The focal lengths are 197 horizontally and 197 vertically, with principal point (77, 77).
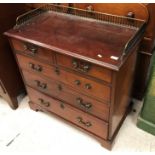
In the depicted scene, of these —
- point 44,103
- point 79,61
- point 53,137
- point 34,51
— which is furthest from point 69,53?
point 53,137

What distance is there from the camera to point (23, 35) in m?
1.22

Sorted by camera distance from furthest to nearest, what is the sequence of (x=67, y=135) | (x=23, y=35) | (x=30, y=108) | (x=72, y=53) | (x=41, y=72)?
(x=30, y=108)
(x=67, y=135)
(x=41, y=72)
(x=23, y=35)
(x=72, y=53)

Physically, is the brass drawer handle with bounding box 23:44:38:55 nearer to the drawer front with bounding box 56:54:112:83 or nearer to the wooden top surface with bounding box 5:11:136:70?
the wooden top surface with bounding box 5:11:136:70

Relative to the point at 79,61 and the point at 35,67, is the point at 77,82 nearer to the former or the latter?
the point at 79,61

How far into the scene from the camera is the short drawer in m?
1.21

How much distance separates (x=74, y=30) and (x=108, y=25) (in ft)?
0.73

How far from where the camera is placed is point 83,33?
1.21 meters

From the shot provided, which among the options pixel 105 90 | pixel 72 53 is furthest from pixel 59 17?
pixel 105 90

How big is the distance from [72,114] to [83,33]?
1.97 ft

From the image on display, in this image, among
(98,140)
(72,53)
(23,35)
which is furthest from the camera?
(98,140)

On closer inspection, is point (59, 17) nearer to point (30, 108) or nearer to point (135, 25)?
point (135, 25)

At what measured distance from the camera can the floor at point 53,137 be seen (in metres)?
1.49

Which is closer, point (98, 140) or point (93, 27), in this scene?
point (93, 27)

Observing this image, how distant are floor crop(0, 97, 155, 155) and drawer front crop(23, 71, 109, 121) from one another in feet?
1.12
